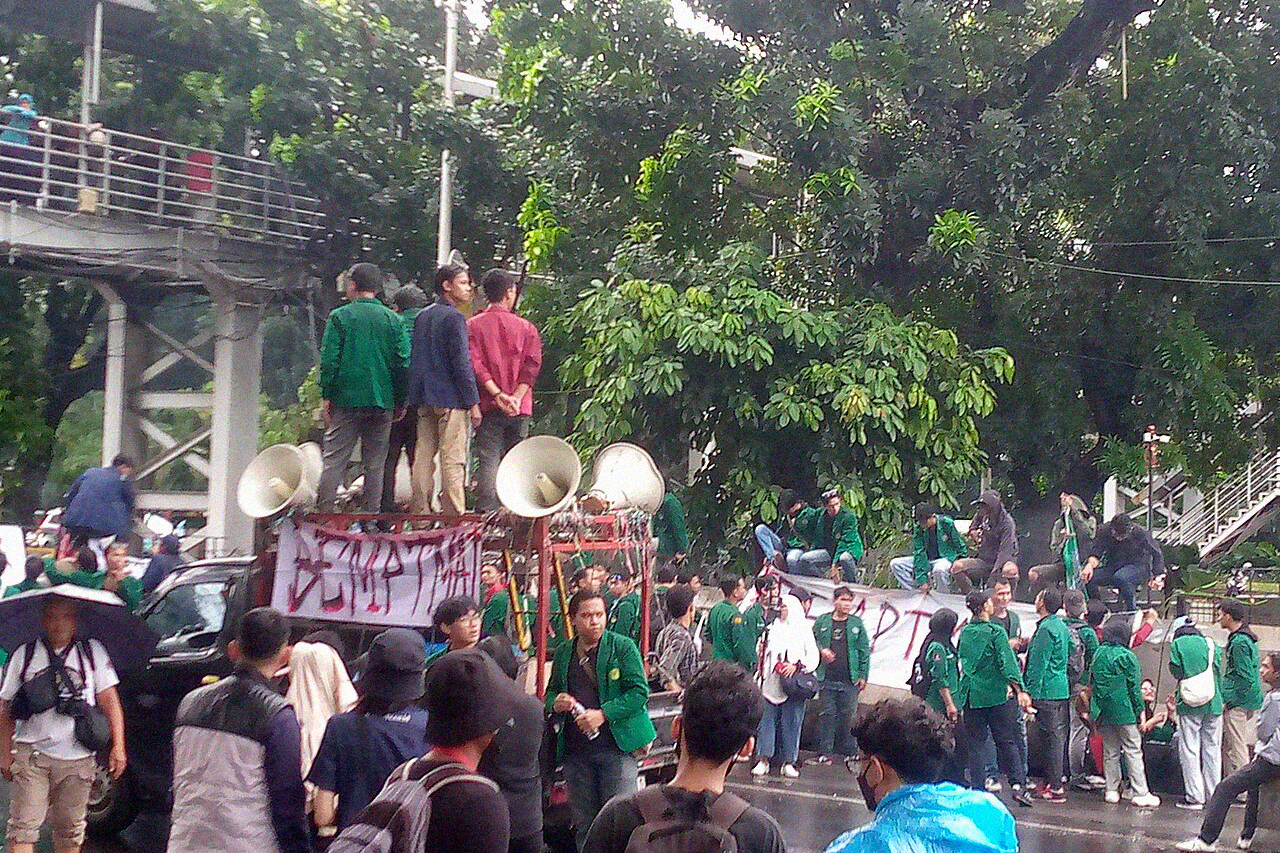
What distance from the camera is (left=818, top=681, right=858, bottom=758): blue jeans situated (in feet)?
40.8

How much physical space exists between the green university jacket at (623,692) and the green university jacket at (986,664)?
494 centimetres

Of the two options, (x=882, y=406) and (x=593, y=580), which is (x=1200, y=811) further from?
(x=593, y=580)

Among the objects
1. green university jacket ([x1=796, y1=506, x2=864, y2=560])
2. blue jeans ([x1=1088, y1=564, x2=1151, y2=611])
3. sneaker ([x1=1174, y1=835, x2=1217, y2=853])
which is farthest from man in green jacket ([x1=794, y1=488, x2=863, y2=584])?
sneaker ([x1=1174, y1=835, x2=1217, y2=853])

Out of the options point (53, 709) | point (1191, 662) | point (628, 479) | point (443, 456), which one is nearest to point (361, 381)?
point (443, 456)

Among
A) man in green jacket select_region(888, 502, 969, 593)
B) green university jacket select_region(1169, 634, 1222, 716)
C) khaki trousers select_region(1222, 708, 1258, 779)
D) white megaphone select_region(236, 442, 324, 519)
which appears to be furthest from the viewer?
man in green jacket select_region(888, 502, 969, 593)

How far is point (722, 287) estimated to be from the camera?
51.1ft

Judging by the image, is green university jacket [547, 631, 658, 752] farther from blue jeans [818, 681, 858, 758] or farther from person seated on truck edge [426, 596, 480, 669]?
blue jeans [818, 681, 858, 758]

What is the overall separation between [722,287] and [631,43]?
139 inches

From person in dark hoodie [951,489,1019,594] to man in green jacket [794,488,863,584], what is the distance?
3.33 feet

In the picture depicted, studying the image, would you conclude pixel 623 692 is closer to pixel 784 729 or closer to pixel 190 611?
pixel 190 611

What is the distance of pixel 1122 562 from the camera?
14648 millimetres

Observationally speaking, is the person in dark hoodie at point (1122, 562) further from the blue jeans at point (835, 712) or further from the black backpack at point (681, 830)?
the black backpack at point (681, 830)

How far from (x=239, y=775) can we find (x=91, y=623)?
2276 mm

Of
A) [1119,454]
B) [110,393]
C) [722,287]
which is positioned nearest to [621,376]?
[722,287]
